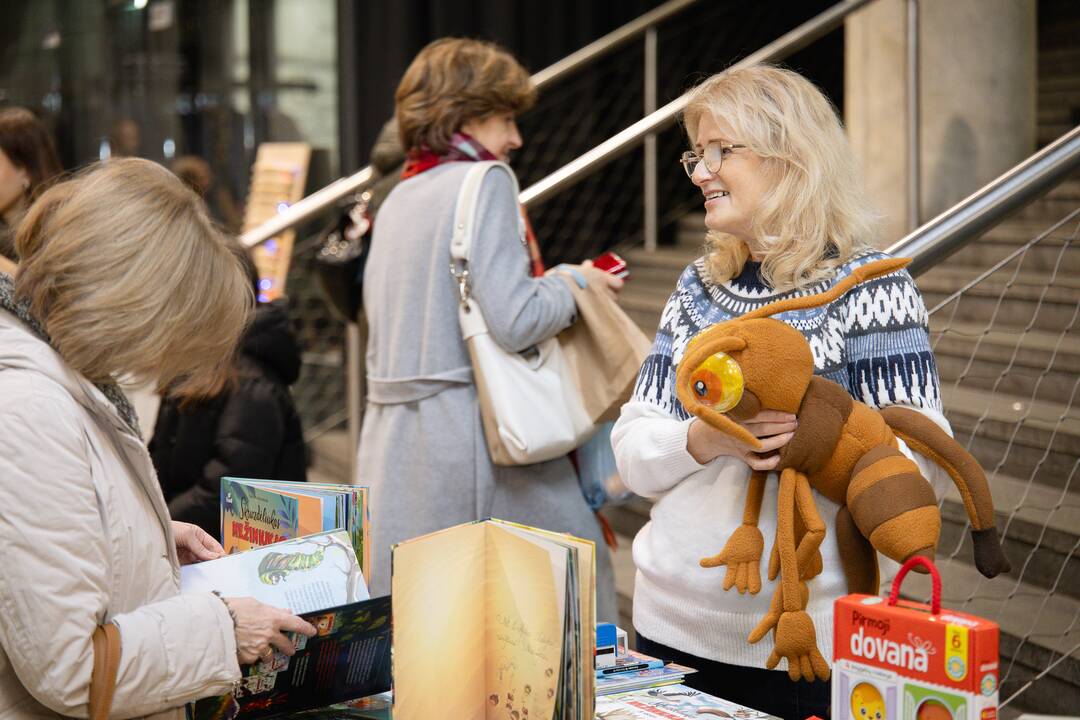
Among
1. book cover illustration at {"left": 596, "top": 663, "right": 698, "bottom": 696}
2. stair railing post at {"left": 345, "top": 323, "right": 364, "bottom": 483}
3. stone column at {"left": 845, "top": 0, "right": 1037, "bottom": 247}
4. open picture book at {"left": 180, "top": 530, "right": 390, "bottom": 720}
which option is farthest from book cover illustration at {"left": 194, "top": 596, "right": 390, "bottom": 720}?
stone column at {"left": 845, "top": 0, "right": 1037, "bottom": 247}

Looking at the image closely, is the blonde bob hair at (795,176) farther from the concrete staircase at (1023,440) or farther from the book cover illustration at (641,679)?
the concrete staircase at (1023,440)

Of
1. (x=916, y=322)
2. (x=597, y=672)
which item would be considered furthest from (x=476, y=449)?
(x=916, y=322)

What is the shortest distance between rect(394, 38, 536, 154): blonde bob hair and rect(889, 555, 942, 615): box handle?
63.5 inches

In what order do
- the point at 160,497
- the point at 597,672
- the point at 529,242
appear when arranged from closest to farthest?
1. the point at 160,497
2. the point at 597,672
3. the point at 529,242

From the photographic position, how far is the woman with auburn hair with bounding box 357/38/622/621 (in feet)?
8.71

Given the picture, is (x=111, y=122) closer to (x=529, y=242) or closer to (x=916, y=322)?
(x=529, y=242)

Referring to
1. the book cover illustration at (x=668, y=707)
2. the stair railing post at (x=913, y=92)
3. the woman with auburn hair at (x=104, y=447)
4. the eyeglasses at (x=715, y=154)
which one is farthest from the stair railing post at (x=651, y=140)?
the woman with auburn hair at (x=104, y=447)

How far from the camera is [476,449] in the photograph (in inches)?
106

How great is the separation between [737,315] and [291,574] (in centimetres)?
75

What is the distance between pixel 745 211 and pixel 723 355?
0.34 m

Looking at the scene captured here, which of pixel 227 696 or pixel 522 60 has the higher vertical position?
pixel 522 60

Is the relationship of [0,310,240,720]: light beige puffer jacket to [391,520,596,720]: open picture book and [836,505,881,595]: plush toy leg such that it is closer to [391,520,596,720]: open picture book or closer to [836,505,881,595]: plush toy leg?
[391,520,596,720]: open picture book

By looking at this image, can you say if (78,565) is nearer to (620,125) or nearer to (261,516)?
(261,516)

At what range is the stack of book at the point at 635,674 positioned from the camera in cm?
173
